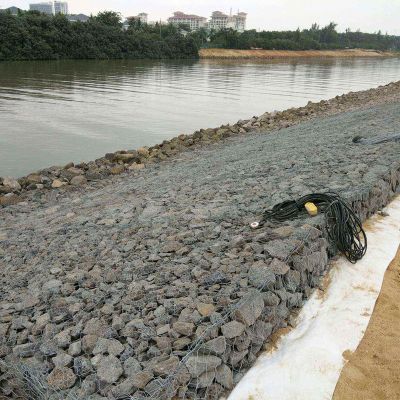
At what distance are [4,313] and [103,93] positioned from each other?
22800 millimetres

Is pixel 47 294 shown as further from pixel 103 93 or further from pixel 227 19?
pixel 227 19

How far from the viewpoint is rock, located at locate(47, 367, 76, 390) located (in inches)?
108

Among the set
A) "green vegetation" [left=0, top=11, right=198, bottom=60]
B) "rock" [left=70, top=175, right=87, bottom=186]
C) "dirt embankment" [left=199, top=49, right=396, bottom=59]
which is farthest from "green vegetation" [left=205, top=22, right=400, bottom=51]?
"rock" [left=70, top=175, right=87, bottom=186]

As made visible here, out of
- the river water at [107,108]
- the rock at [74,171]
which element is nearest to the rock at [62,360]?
the rock at [74,171]

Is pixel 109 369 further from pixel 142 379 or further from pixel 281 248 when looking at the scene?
pixel 281 248

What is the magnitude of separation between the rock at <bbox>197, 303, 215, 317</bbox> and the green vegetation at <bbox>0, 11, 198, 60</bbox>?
4818 centimetres

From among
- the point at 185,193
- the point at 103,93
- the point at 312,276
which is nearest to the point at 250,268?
the point at 312,276

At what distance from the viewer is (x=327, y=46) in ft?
356

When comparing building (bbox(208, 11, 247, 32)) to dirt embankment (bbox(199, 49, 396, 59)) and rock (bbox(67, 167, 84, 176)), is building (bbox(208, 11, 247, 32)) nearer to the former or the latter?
dirt embankment (bbox(199, 49, 396, 59))

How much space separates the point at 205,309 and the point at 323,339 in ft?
3.28

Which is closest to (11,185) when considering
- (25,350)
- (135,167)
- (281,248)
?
(135,167)

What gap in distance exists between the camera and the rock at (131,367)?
8.91 feet

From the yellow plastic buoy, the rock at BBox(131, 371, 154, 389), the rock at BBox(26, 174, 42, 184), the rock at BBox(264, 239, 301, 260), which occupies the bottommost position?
the rock at BBox(26, 174, 42, 184)

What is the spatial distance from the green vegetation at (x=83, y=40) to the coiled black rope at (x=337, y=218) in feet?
155
